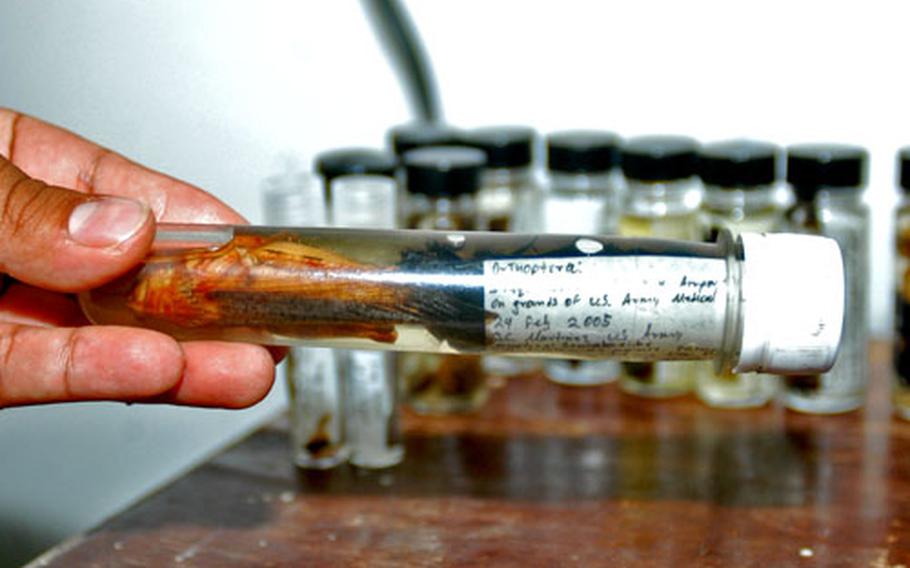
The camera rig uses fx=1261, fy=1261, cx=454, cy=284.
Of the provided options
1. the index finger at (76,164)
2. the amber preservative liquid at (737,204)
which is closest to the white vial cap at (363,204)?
the index finger at (76,164)

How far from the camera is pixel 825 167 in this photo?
0.77 meters

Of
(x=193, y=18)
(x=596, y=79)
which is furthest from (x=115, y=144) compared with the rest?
(x=596, y=79)

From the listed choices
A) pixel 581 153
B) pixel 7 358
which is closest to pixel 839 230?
pixel 581 153

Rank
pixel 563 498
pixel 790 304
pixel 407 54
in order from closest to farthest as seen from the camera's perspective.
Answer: pixel 790 304
pixel 563 498
pixel 407 54

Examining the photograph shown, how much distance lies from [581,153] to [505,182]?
0.23 ft

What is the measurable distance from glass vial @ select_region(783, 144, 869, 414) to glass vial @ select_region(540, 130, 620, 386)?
12cm

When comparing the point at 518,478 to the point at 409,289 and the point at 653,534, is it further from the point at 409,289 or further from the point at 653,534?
the point at 409,289

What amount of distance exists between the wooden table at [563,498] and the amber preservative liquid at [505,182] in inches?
2.7

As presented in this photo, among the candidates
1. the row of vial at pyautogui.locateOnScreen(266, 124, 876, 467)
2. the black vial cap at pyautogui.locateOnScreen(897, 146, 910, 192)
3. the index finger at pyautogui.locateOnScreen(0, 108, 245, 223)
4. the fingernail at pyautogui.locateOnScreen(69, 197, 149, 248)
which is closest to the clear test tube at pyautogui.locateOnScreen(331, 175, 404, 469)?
the row of vial at pyautogui.locateOnScreen(266, 124, 876, 467)

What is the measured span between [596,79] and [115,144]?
1.19 feet

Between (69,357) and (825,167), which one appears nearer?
(69,357)

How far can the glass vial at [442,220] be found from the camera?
0.78 metres

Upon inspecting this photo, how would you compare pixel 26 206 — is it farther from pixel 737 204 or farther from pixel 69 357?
pixel 737 204

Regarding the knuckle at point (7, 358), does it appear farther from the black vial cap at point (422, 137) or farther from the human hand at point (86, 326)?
the black vial cap at point (422, 137)
